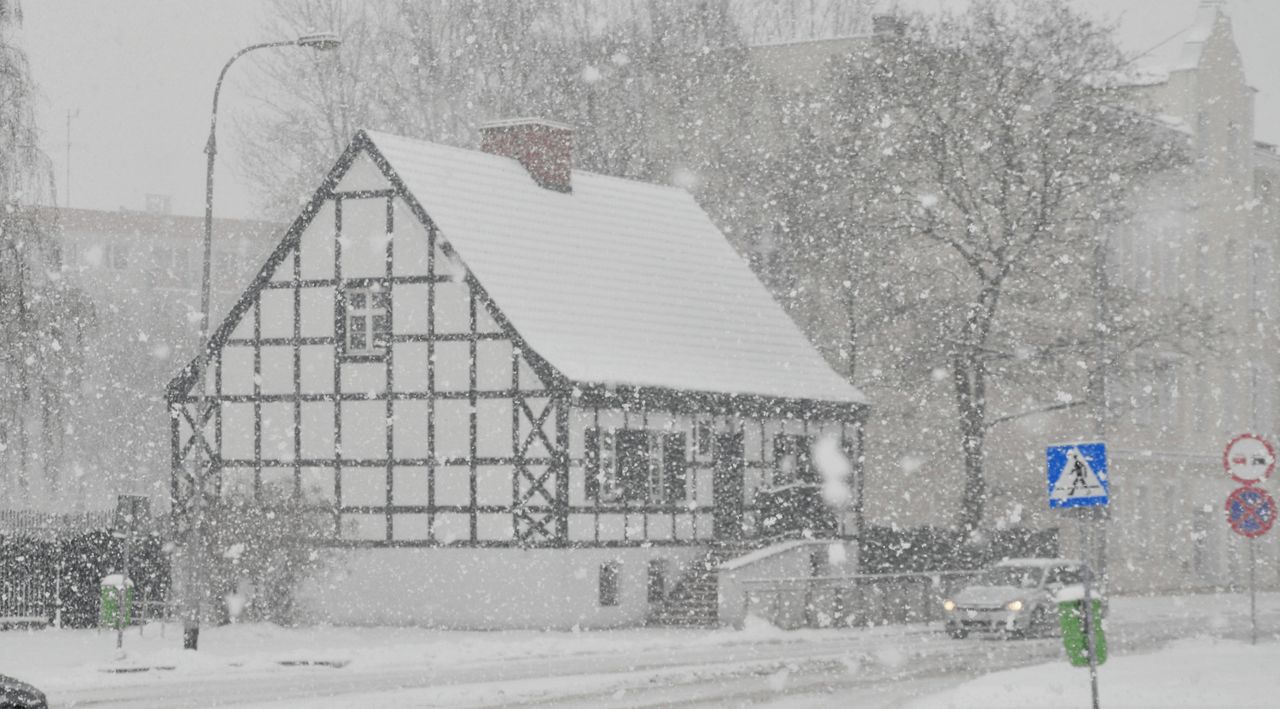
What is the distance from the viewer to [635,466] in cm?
4134

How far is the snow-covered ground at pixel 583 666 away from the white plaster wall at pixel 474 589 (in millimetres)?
829

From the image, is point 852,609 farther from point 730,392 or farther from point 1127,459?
point 1127,459

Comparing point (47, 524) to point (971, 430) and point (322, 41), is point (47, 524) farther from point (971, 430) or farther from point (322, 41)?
point (971, 430)

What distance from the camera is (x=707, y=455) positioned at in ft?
142

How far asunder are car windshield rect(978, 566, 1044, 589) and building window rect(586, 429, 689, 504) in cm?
576

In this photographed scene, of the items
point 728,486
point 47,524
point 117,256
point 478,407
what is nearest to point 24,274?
point 478,407

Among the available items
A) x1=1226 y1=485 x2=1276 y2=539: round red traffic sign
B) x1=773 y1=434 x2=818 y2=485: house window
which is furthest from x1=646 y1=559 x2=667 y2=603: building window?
x1=1226 y1=485 x2=1276 y2=539: round red traffic sign

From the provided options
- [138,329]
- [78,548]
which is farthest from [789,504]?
[138,329]

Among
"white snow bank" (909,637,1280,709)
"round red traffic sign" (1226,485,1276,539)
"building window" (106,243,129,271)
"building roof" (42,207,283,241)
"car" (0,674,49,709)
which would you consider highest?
"building roof" (42,207,283,241)

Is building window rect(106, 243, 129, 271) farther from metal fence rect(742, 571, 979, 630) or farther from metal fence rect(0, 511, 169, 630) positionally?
metal fence rect(0, 511, 169, 630)

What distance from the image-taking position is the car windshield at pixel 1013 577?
3959 centimetres

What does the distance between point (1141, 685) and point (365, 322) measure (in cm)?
1955

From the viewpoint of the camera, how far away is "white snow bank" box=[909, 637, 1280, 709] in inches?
909

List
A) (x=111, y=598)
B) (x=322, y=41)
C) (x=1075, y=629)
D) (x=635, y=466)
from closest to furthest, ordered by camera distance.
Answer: (x=1075, y=629), (x=322, y=41), (x=111, y=598), (x=635, y=466)
